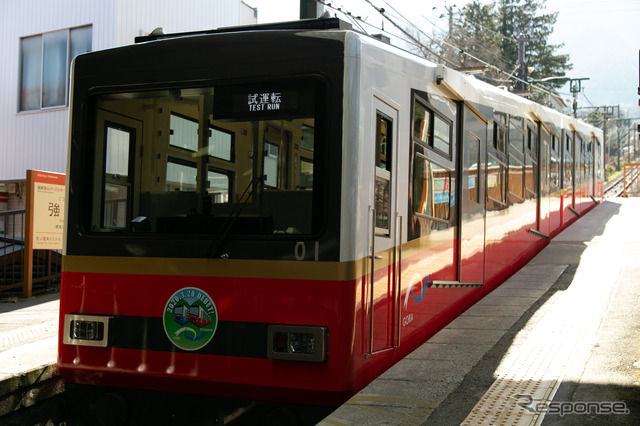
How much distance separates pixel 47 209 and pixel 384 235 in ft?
27.2

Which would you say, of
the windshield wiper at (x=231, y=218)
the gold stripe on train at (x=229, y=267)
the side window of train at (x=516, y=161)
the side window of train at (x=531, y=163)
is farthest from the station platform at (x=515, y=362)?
the side window of train at (x=531, y=163)

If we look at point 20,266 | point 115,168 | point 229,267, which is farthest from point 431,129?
point 20,266

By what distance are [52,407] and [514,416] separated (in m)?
4.04

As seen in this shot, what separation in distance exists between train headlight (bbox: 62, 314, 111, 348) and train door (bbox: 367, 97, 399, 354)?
1.76m

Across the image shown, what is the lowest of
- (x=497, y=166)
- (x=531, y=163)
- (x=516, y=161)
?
(x=497, y=166)

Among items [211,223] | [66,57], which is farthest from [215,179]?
[66,57]

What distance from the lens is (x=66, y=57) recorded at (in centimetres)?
1628

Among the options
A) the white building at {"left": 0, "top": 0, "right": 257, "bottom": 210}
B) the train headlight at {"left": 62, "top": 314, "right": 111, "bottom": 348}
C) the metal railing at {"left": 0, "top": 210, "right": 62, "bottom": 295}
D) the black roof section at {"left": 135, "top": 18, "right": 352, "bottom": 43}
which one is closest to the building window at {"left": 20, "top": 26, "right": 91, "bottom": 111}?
the white building at {"left": 0, "top": 0, "right": 257, "bottom": 210}

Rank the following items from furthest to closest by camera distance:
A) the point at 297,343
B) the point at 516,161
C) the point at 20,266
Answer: the point at 20,266 → the point at 516,161 → the point at 297,343

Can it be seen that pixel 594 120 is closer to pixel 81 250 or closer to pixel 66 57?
pixel 66 57

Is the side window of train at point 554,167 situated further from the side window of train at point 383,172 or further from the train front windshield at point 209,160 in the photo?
the train front windshield at point 209,160

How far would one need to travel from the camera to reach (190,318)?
4.54 m

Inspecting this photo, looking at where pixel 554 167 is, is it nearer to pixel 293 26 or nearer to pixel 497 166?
pixel 497 166

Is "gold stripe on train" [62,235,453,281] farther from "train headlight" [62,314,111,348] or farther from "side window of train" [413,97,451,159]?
"side window of train" [413,97,451,159]
